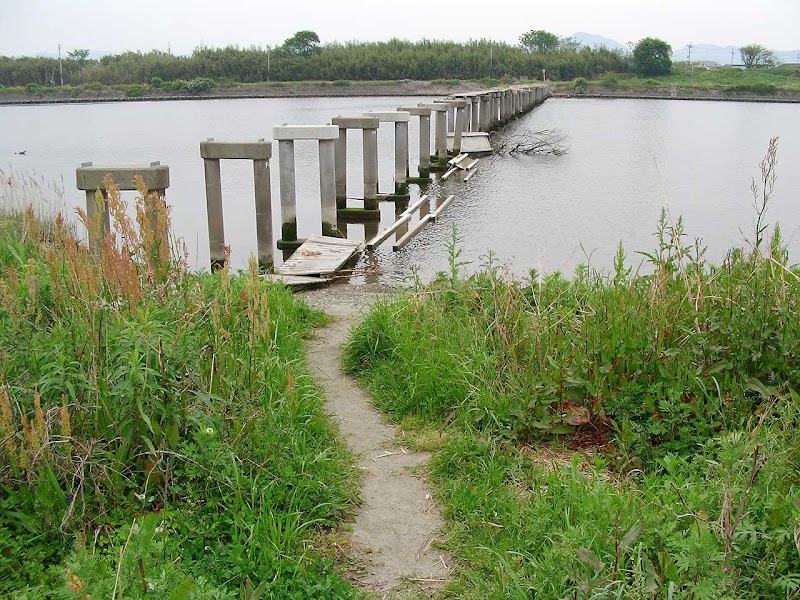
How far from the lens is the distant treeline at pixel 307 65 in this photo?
71.5 m

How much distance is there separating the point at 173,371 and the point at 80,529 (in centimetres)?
77

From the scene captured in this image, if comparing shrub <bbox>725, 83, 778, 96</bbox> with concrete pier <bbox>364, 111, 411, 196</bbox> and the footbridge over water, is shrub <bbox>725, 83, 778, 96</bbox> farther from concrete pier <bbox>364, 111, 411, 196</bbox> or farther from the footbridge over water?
concrete pier <bbox>364, 111, 411, 196</bbox>

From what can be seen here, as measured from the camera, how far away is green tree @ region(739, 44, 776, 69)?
109m

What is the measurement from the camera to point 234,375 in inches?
173

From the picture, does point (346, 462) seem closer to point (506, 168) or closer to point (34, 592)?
point (34, 592)

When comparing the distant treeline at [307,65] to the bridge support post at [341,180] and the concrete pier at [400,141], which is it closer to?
the concrete pier at [400,141]

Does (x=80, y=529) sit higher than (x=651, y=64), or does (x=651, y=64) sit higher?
(x=651, y=64)

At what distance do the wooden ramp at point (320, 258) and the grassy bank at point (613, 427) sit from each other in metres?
3.37

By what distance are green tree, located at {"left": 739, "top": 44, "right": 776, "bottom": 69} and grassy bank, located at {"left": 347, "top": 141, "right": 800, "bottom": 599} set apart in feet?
375

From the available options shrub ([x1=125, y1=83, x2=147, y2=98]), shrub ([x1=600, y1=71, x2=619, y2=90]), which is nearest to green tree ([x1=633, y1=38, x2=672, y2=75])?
shrub ([x1=600, y1=71, x2=619, y2=90])

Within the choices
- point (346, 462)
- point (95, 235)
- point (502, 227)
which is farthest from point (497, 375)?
point (502, 227)

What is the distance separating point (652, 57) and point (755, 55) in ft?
117

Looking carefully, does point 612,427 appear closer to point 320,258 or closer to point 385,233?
point 320,258

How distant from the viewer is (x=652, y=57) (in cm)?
8425
